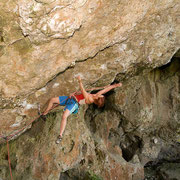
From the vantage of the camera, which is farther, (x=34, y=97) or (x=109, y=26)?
(x=34, y=97)

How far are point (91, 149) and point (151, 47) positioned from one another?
4.46 m

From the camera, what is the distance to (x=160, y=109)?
8430mm

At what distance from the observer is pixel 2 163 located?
224 inches

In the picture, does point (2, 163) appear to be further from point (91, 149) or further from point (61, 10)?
point (61, 10)

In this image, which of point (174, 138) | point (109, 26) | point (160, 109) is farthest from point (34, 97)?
point (174, 138)

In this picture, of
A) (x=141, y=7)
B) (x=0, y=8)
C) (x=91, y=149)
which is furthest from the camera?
(x=91, y=149)

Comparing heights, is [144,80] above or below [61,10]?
below

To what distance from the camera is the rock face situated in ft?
12.6

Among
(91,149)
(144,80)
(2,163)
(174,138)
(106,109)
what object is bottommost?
(174,138)

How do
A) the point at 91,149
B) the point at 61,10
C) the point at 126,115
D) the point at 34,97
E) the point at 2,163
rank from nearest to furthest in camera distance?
1. the point at 61,10
2. the point at 34,97
3. the point at 2,163
4. the point at 91,149
5. the point at 126,115

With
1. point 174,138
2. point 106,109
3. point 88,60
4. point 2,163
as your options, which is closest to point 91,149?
point 106,109

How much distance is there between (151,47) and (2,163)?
6.11 m

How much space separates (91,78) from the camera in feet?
19.6

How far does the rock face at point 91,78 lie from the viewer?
3.85 m
